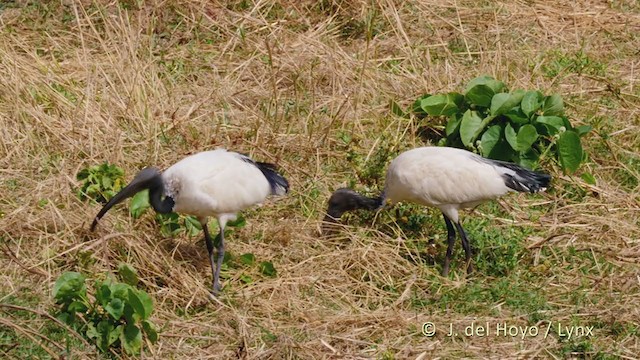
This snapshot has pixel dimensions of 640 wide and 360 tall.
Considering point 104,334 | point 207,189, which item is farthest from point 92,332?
point 207,189

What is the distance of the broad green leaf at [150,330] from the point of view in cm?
537

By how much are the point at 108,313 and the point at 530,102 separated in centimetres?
338

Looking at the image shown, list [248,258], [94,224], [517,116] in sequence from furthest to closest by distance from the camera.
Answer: [517,116]
[248,258]
[94,224]

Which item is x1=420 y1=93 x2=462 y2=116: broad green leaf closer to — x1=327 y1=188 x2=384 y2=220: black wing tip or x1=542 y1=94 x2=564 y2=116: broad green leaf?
x1=542 y1=94 x2=564 y2=116: broad green leaf

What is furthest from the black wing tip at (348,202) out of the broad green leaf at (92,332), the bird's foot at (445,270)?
the broad green leaf at (92,332)

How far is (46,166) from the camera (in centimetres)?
715

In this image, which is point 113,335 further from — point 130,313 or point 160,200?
point 160,200

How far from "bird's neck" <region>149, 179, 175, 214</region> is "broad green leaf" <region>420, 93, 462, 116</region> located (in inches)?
90.0

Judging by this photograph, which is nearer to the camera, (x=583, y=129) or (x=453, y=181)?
(x=453, y=181)

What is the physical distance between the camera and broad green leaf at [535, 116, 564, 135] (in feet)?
24.1

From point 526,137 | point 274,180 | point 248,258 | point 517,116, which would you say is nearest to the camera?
point 248,258

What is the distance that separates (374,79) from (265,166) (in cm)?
196

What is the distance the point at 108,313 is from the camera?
5.35 m

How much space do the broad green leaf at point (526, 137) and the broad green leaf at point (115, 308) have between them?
3.09m
